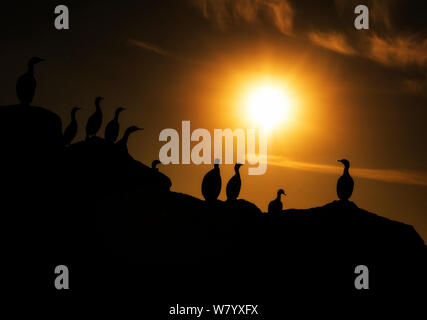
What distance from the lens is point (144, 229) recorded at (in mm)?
24516

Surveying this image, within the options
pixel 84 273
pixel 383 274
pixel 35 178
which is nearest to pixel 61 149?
pixel 35 178

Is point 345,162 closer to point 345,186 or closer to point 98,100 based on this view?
point 345,186

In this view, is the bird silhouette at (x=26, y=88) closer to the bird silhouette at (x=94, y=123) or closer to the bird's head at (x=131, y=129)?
the bird silhouette at (x=94, y=123)

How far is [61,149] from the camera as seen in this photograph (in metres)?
26.1

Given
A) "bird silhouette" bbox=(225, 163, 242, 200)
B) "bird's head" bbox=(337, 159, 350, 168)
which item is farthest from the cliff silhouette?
"bird's head" bbox=(337, 159, 350, 168)

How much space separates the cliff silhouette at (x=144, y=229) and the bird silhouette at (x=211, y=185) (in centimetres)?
255

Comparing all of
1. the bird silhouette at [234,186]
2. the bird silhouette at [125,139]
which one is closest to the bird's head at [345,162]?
the bird silhouette at [234,186]

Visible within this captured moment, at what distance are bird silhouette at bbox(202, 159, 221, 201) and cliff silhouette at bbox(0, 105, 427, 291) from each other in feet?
8.36

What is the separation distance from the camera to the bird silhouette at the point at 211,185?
30219 millimetres

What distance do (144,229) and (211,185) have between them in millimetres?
6566

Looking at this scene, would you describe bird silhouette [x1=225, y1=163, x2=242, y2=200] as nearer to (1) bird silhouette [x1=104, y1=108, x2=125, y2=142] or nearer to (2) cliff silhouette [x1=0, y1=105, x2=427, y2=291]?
(2) cliff silhouette [x1=0, y1=105, x2=427, y2=291]

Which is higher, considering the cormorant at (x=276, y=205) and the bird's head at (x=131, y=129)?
the bird's head at (x=131, y=129)
